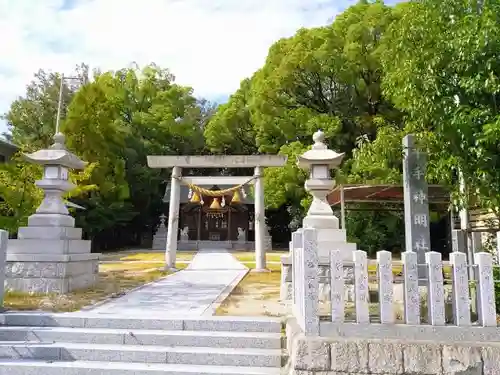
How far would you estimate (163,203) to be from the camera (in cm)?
3209

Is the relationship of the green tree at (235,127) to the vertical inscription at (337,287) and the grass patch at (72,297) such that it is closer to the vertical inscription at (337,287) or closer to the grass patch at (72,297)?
the grass patch at (72,297)

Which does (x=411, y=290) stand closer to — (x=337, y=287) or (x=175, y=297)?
(x=337, y=287)

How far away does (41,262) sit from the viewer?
313 inches

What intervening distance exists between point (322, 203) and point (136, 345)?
13.7 feet

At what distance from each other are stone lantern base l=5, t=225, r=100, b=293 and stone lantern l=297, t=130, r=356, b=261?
4908 mm

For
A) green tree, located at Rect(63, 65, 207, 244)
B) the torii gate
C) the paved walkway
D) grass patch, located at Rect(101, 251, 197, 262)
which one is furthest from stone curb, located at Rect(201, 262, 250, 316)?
green tree, located at Rect(63, 65, 207, 244)

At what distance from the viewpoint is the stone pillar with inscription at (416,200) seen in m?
7.26

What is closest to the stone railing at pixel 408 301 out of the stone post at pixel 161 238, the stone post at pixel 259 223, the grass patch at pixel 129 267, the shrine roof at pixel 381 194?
the shrine roof at pixel 381 194

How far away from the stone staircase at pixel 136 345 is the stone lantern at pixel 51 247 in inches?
84.7

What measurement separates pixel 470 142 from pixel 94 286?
8.21 metres

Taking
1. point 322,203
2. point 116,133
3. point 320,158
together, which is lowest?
point 322,203

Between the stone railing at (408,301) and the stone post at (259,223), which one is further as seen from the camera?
the stone post at (259,223)

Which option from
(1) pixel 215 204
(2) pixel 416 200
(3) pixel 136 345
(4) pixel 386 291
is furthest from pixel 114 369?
(1) pixel 215 204

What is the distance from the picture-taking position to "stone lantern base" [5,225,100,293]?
793 centimetres
